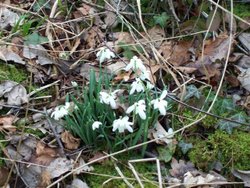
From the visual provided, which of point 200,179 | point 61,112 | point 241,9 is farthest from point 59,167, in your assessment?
point 241,9

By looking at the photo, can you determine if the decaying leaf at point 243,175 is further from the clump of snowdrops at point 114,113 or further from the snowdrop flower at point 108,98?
the snowdrop flower at point 108,98


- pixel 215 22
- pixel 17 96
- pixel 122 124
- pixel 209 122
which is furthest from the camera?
pixel 215 22

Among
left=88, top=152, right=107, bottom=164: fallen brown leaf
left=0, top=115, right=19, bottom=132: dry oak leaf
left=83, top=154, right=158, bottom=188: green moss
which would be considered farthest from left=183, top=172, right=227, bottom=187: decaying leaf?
left=0, top=115, right=19, bottom=132: dry oak leaf

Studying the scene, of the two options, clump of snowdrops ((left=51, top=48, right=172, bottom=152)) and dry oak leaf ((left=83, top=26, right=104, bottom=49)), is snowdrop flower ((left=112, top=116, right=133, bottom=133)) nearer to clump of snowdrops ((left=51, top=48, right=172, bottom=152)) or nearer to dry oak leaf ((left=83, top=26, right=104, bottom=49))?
clump of snowdrops ((left=51, top=48, right=172, bottom=152))

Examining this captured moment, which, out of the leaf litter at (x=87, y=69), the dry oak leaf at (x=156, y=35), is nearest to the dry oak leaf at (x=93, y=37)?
the leaf litter at (x=87, y=69)

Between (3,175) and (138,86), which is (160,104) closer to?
(138,86)

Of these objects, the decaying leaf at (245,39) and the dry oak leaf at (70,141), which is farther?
the decaying leaf at (245,39)

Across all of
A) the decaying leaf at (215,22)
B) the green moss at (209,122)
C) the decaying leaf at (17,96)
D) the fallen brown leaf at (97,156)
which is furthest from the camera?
the decaying leaf at (215,22)

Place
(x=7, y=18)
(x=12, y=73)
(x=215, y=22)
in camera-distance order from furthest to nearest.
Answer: (x=7, y=18) → (x=215, y=22) → (x=12, y=73)
